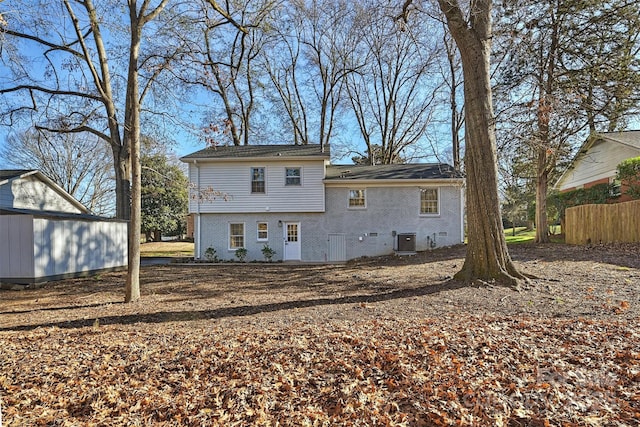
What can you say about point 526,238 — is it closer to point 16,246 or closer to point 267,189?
point 267,189

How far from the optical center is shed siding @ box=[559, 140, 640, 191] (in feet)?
50.4

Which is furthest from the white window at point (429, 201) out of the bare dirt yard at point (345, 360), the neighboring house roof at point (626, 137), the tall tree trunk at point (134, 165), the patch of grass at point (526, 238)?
the tall tree trunk at point (134, 165)

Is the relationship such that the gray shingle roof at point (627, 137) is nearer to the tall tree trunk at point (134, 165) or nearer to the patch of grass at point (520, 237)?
the patch of grass at point (520, 237)

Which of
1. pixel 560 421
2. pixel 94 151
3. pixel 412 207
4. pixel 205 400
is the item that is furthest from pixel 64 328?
pixel 94 151

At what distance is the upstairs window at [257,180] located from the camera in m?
15.6

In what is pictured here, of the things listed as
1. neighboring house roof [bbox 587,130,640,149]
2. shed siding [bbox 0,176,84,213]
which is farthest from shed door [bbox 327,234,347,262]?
shed siding [bbox 0,176,84,213]

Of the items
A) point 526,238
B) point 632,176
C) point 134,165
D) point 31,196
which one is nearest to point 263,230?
point 134,165

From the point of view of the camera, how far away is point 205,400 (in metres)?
2.73

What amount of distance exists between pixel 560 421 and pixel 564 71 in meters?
13.8

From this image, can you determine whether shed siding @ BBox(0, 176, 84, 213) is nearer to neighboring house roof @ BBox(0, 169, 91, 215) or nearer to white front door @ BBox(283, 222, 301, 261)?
neighboring house roof @ BBox(0, 169, 91, 215)

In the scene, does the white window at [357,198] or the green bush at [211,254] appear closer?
the green bush at [211,254]

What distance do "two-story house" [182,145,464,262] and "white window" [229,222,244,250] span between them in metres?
0.05

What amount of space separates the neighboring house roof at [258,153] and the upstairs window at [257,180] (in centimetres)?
70

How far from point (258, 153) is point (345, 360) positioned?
44.7ft
